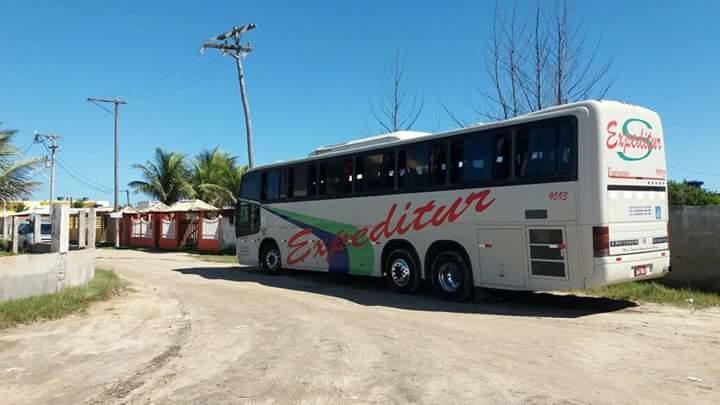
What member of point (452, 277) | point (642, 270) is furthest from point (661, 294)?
point (452, 277)

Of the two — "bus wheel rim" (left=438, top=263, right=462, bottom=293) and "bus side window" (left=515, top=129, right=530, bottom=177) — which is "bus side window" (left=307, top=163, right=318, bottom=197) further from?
"bus side window" (left=515, top=129, right=530, bottom=177)

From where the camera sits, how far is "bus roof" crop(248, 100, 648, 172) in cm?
941

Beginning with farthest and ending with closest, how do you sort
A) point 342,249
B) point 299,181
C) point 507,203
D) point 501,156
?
point 299,181, point 342,249, point 501,156, point 507,203

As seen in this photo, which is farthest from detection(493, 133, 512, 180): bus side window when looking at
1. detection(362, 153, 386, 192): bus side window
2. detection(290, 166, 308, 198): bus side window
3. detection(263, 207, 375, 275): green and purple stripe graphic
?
detection(290, 166, 308, 198): bus side window

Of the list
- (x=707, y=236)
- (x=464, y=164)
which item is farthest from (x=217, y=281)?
(x=707, y=236)

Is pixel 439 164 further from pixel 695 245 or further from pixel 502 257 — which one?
pixel 695 245

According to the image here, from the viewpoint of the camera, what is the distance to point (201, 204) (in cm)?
3562

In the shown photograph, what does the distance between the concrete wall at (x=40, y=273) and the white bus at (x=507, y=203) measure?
548cm

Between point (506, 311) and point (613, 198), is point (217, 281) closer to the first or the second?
point (506, 311)

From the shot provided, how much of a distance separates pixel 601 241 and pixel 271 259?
10171mm

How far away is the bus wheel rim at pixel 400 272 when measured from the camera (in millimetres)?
12305

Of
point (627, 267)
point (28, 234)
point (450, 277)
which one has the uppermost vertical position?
point (28, 234)

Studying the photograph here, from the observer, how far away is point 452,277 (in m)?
11.3

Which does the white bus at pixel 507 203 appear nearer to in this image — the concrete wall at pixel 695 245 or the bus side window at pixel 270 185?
the concrete wall at pixel 695 245
